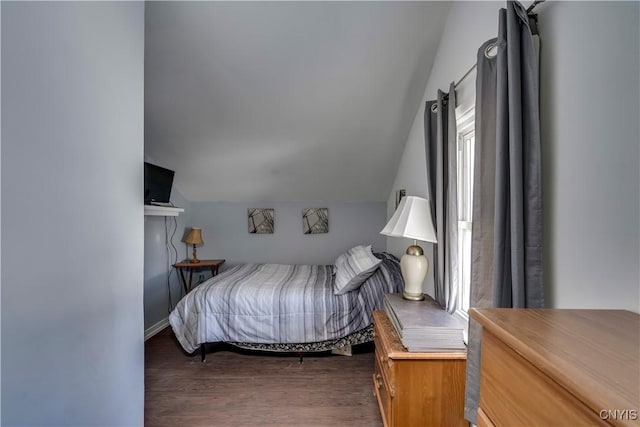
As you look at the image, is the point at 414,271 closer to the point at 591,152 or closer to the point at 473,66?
the point at 591,152

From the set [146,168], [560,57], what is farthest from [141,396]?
[560,57]

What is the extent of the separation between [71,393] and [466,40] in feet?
8.11

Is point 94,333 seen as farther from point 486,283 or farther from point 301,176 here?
point 301,176

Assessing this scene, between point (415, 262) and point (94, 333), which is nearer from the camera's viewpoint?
point (94, 333)

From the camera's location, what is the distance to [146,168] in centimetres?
245

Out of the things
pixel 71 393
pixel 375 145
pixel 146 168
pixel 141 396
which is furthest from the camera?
pixel 375 145

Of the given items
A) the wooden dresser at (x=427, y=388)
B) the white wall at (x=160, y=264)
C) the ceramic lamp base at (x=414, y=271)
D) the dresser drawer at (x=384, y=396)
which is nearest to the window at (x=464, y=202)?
the ceramic lamp base at (x=414, y=271)

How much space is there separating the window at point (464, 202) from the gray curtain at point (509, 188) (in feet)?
1.68

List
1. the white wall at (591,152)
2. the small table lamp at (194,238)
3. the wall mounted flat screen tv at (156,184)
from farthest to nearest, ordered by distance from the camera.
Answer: the small table lamp at (194,238), the wall mounted flat screen tv at (156,184), the white wall at (591,152)

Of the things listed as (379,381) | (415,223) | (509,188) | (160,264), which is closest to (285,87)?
(415,223)

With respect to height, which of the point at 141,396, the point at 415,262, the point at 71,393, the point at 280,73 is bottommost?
the point at 141,396

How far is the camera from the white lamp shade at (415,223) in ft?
5.12

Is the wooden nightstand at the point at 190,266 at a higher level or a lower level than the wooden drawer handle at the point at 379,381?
higher

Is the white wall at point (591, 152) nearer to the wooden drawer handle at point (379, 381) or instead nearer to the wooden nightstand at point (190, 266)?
the wooden drawer handle at point (379, 381)
